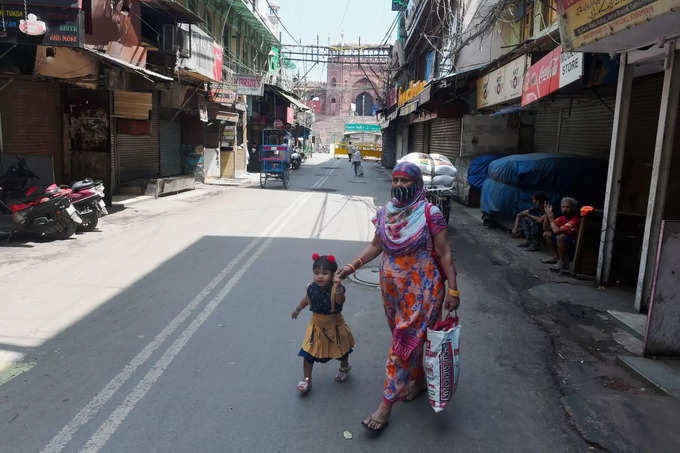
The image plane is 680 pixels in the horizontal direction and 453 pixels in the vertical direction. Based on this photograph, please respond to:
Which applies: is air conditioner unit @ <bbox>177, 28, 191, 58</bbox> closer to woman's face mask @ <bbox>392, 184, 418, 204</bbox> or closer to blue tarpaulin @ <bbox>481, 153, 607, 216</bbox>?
blue tarpaulin @ <bbox>481, 153, 607, 216</bbox>

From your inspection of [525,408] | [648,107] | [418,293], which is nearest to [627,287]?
[648,107]

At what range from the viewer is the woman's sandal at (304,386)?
157 inches

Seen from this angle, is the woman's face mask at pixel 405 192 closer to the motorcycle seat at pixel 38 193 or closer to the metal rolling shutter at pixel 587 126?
the motorcycle seat at pixel 38 193

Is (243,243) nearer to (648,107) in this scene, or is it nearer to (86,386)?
(86,386)

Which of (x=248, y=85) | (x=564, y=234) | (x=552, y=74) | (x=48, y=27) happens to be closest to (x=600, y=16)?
(x=552, y=74)

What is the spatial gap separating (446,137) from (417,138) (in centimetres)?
935

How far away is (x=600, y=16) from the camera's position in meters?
5.91

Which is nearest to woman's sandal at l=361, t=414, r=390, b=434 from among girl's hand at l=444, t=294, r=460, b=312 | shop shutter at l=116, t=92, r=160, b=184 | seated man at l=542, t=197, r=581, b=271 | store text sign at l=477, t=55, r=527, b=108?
girl's hand at l=444, t=294, r=460, b=312

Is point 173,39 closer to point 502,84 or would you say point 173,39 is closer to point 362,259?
point 502,84

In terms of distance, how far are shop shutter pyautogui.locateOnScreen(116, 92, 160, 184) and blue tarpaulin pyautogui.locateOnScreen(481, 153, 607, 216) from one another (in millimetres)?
10755

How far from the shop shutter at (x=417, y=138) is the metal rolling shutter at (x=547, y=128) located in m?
12.4

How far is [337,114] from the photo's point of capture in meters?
86.8

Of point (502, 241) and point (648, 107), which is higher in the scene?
point (648, 107)

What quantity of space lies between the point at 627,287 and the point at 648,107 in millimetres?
2979
